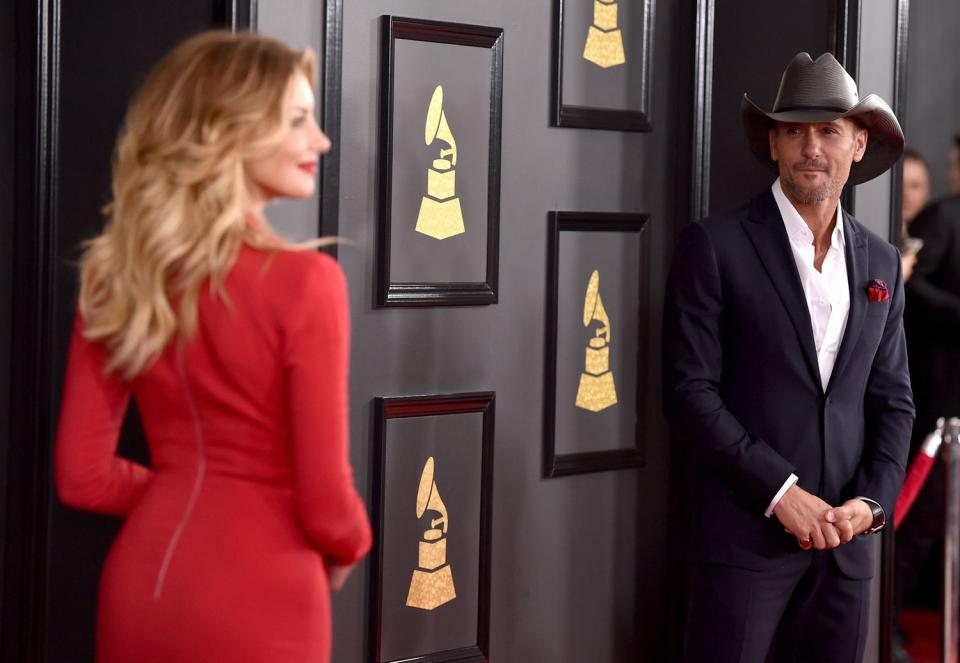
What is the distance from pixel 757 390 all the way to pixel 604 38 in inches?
39.3

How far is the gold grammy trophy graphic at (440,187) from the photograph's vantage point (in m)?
2.66

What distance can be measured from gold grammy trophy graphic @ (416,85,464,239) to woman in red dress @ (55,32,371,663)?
1.07 metres

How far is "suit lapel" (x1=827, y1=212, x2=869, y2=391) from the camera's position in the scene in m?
2.42

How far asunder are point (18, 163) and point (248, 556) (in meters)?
1.16

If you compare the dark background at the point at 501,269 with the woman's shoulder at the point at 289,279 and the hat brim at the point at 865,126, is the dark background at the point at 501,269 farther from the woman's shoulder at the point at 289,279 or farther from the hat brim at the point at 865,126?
the woman's shoulder at the point at 289,279

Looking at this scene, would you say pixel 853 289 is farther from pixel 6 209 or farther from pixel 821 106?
pixel 6 209

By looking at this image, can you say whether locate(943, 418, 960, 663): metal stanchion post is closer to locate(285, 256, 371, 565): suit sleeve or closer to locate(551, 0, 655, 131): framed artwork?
locate(551, 0, 655, 131): framed artwork

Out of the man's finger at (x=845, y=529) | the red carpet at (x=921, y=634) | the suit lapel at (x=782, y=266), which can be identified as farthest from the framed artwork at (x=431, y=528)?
the red carpet at (x=921, y=634)

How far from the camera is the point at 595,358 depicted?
9.74ft

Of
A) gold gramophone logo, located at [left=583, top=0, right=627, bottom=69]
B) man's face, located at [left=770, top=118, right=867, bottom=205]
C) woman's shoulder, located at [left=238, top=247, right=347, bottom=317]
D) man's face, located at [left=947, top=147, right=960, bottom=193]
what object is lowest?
woman's shoulder, located at [left=238, top=247, right=347, bottom=317]

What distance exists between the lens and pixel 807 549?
7.98 ft

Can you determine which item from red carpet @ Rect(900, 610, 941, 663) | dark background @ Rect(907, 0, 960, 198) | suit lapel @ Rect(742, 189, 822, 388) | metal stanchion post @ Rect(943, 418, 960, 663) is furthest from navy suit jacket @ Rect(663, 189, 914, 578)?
dark background @ Rect(907, 0, 960, 198)

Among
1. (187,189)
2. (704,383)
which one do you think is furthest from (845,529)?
(187,189)

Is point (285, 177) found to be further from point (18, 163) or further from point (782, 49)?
point (782, 49)
